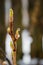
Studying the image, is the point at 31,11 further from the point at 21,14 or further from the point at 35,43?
the point at 35,43

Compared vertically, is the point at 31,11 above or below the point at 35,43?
above

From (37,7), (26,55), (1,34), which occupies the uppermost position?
(37,7)

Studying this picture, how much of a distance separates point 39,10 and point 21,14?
0.21m

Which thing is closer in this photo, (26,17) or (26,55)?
(26,55)

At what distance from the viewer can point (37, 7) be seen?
1907 millimetres

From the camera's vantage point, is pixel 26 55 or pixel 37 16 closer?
pixel 26 55

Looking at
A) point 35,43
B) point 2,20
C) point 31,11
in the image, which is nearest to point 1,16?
point 2,20

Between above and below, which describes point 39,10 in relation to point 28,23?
above

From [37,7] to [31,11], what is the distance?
0.26 feet

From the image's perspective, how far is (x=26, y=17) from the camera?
6.15 feet

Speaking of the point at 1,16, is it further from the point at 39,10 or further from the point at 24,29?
the point at 39,10

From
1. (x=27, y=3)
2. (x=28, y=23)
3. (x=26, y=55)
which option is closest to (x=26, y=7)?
(x=27, y=3)

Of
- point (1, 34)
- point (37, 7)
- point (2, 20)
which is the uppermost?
point (37, 7)

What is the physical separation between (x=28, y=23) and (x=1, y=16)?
299mm
